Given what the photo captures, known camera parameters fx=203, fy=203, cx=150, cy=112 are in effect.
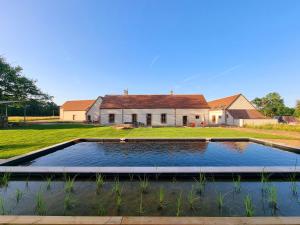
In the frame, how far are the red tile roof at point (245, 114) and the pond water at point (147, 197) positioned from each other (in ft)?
94.2

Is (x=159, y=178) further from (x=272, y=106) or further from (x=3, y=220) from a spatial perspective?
(x=272, y=106)

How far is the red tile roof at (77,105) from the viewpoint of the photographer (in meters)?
51.5

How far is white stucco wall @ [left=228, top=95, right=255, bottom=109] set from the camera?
34656 millimetres

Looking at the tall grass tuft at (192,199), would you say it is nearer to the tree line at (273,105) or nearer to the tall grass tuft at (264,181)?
the tall grass tuft at (264,181)

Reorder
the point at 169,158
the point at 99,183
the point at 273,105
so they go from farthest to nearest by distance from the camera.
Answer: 1. the point at 273,105
2. the point at 169,158
3. the point at 99,183

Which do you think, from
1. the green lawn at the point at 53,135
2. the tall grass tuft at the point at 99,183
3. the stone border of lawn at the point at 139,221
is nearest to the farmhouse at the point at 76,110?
the green lawn at the point at 53,135

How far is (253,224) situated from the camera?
3.42m

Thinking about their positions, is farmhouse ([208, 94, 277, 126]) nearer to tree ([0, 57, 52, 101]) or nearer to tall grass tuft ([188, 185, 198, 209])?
tall grass tuft ([188, 185, 198, 209])

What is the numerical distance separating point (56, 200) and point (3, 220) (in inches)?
62.7

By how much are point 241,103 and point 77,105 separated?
39.0m

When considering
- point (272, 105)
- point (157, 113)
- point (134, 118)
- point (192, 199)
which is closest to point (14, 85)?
point (134, 118)

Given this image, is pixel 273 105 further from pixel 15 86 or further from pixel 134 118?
pixel 15 86

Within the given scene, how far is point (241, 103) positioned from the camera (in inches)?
1378

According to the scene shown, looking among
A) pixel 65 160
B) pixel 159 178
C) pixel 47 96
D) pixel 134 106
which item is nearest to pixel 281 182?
pixel 159 178
